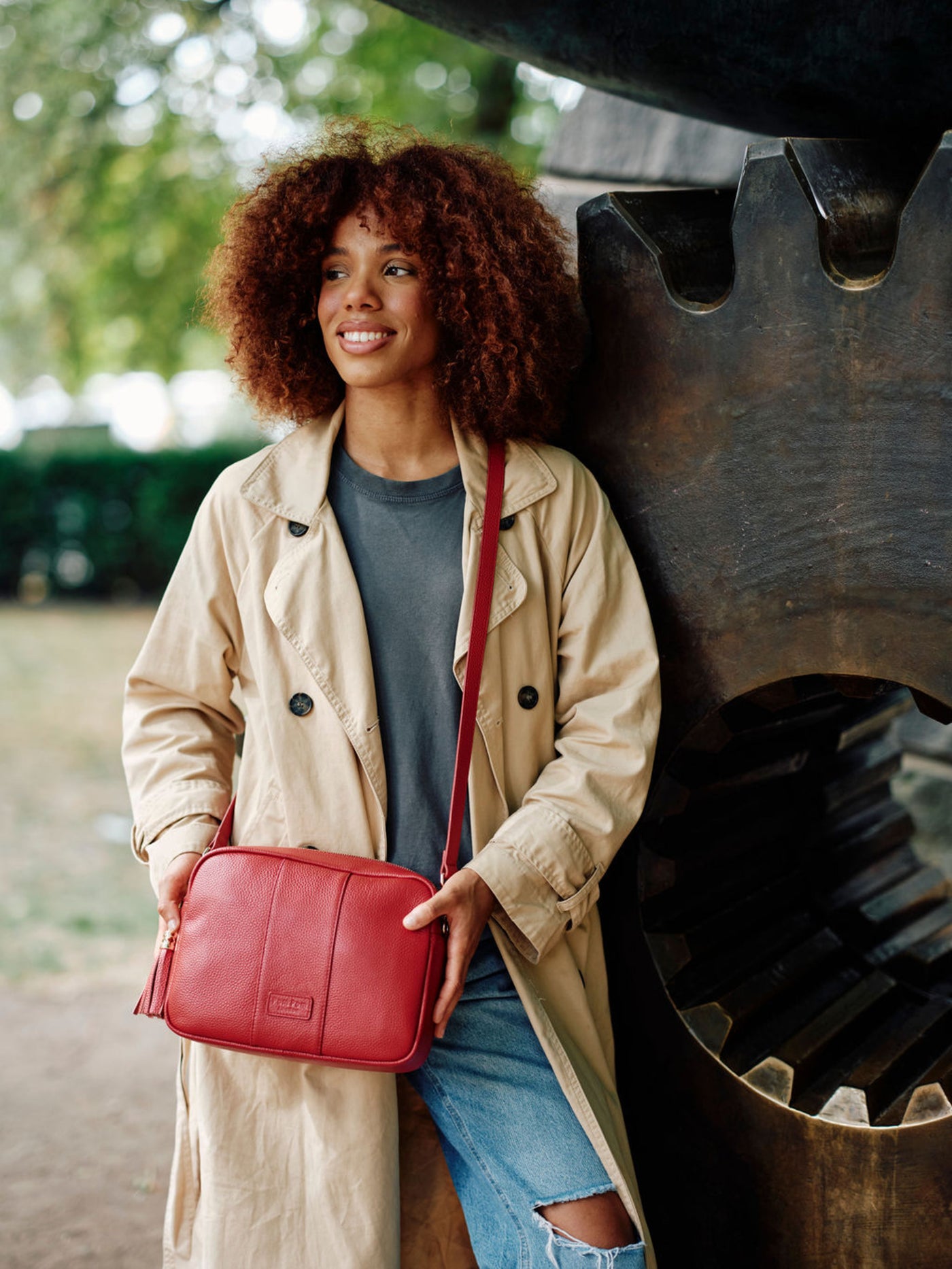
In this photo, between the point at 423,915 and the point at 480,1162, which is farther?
the point at 480,1162

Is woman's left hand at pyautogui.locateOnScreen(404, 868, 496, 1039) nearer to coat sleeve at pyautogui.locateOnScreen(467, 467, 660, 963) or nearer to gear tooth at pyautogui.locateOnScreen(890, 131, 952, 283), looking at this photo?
coat sleeve at pyautogui.locateOnScreen(467, 467, 660, 963)

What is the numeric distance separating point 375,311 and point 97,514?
11.2m

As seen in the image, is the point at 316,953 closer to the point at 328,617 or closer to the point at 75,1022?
the point at 328,617

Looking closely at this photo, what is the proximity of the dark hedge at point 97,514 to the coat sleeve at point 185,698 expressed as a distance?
10468 millimetres

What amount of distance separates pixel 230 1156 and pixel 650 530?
1178mm

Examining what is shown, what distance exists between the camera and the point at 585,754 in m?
2.00

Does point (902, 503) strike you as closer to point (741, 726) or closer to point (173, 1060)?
point (741, 726)

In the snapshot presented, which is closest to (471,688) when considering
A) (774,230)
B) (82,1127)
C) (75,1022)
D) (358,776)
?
(358,776)

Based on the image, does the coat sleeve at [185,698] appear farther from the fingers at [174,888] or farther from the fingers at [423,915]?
the fingers at [423,915]

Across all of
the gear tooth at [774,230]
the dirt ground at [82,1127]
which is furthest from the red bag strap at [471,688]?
the dirt ground at [82,1127]

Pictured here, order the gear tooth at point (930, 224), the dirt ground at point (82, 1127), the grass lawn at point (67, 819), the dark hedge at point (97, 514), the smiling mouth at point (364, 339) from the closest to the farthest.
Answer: the gear tooth at point (930, 224) → the smiling mouth at point (364, 339) → the dirt ground at point (82, 1127) → the grass lawn at point (67, 819) → the dark hedge at point (97, 514)

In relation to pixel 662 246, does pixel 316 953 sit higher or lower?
lower

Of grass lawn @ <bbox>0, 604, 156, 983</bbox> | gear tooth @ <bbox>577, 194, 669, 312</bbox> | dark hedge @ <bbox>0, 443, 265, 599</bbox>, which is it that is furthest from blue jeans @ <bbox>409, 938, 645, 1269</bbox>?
dark hedge @ <bbox>0, 443, 265, 599</bbox>

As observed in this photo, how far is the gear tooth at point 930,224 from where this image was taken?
1720mm
